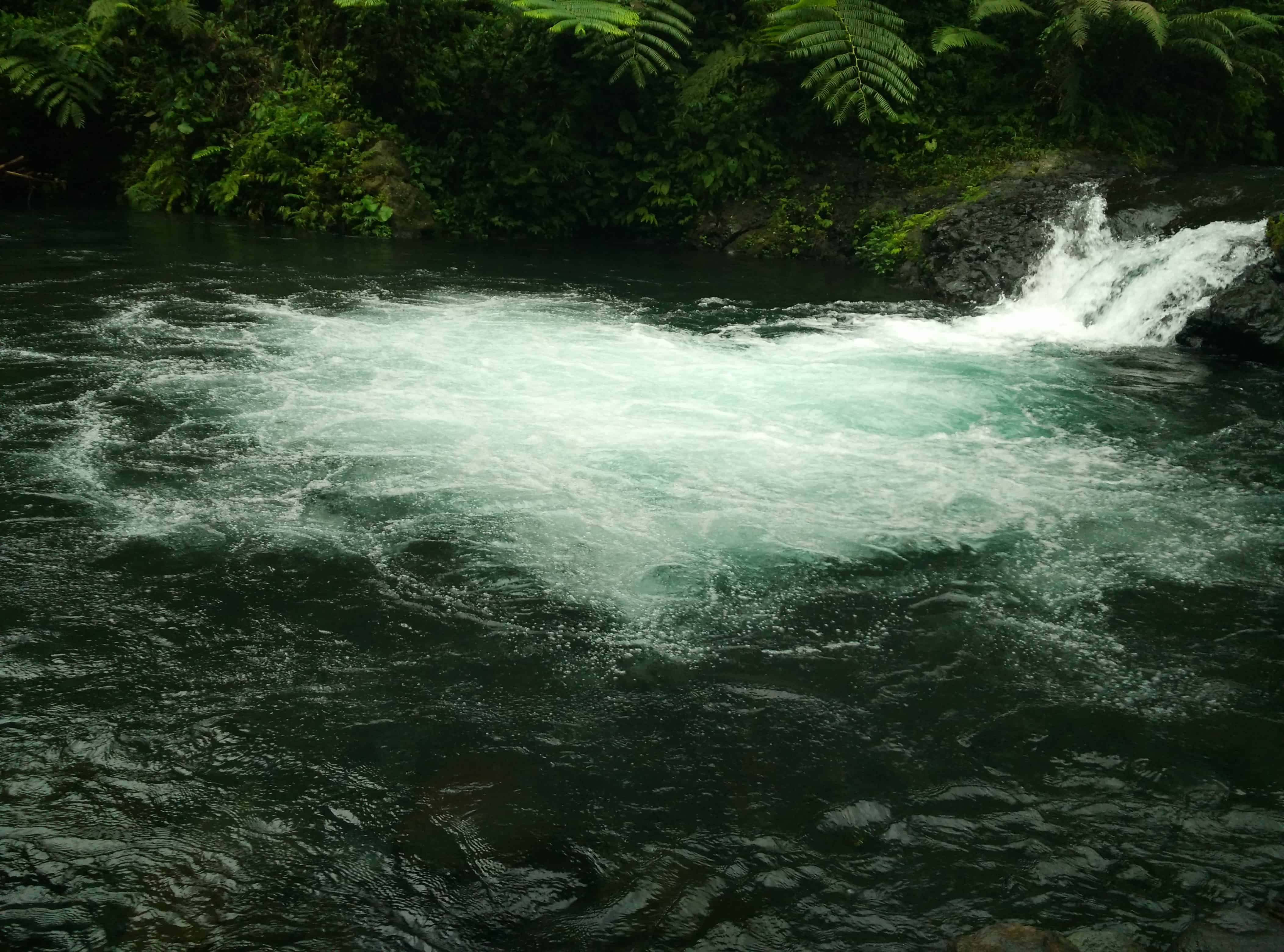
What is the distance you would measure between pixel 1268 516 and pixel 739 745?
11.1 feet

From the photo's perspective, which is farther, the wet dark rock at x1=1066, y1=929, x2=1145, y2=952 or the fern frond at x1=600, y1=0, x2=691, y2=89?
the fern frond at x1=600, y1=0, x2=691, y2=89

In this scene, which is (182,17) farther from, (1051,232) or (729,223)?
(1051,232)

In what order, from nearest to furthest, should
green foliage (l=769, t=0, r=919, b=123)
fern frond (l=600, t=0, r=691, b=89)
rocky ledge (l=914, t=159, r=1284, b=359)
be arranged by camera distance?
rocky ledge (l=914, t=159, r=1284, b=359) < green foliage (l=769, t=0, r=919, b=123) < fern frond (l=600, t=0, r=691, b=89)

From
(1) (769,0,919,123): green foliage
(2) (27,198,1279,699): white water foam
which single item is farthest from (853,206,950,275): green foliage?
(2) (27,198,1279,699): white water foam

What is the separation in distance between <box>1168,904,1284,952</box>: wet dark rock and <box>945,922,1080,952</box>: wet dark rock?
0.28 meters

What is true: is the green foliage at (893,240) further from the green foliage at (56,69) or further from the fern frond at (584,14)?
the green foliage at (56,69)

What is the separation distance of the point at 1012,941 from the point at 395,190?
1274cm

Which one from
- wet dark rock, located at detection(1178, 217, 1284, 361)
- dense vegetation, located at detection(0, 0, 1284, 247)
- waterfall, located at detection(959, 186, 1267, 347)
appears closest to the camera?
wet dark rock, located at detection(1178, 217, 1284, 361)

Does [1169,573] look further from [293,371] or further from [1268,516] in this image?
[293,371]

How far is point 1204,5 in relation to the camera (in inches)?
510

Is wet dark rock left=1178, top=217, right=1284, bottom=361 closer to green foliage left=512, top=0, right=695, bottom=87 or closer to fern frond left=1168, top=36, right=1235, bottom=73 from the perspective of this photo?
fern frond left=1168, top=36, right=1235, bottom=73

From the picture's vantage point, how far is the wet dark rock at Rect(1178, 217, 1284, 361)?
8.46m

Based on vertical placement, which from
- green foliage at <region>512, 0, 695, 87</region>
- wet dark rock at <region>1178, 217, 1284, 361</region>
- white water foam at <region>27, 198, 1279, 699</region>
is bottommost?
white water foam at <region>27, 198, 1279, 699</region>

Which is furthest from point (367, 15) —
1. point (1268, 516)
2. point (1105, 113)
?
point (1268, 516)
